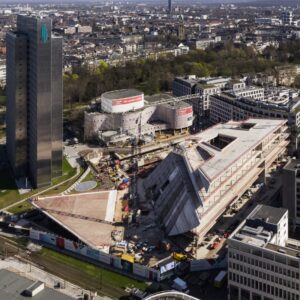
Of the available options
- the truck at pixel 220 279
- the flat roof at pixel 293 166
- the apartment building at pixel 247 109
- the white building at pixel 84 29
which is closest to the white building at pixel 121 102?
the apartment building at pixel 247 109

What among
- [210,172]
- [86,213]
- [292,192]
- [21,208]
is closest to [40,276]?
[86,213]

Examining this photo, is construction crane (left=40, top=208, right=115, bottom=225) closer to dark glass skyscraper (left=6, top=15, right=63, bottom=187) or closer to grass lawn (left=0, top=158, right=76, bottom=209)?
grass lawn (left=0, top=158, right=76, bottom=209)

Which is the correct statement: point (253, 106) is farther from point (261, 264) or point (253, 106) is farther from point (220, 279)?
point (261, 264)

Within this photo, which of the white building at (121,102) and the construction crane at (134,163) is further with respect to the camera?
the white building at (121,102)

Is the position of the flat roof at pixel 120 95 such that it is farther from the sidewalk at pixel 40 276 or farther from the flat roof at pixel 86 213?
the sidewalk at pixel 40 276

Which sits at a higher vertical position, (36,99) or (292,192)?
(36,99)
